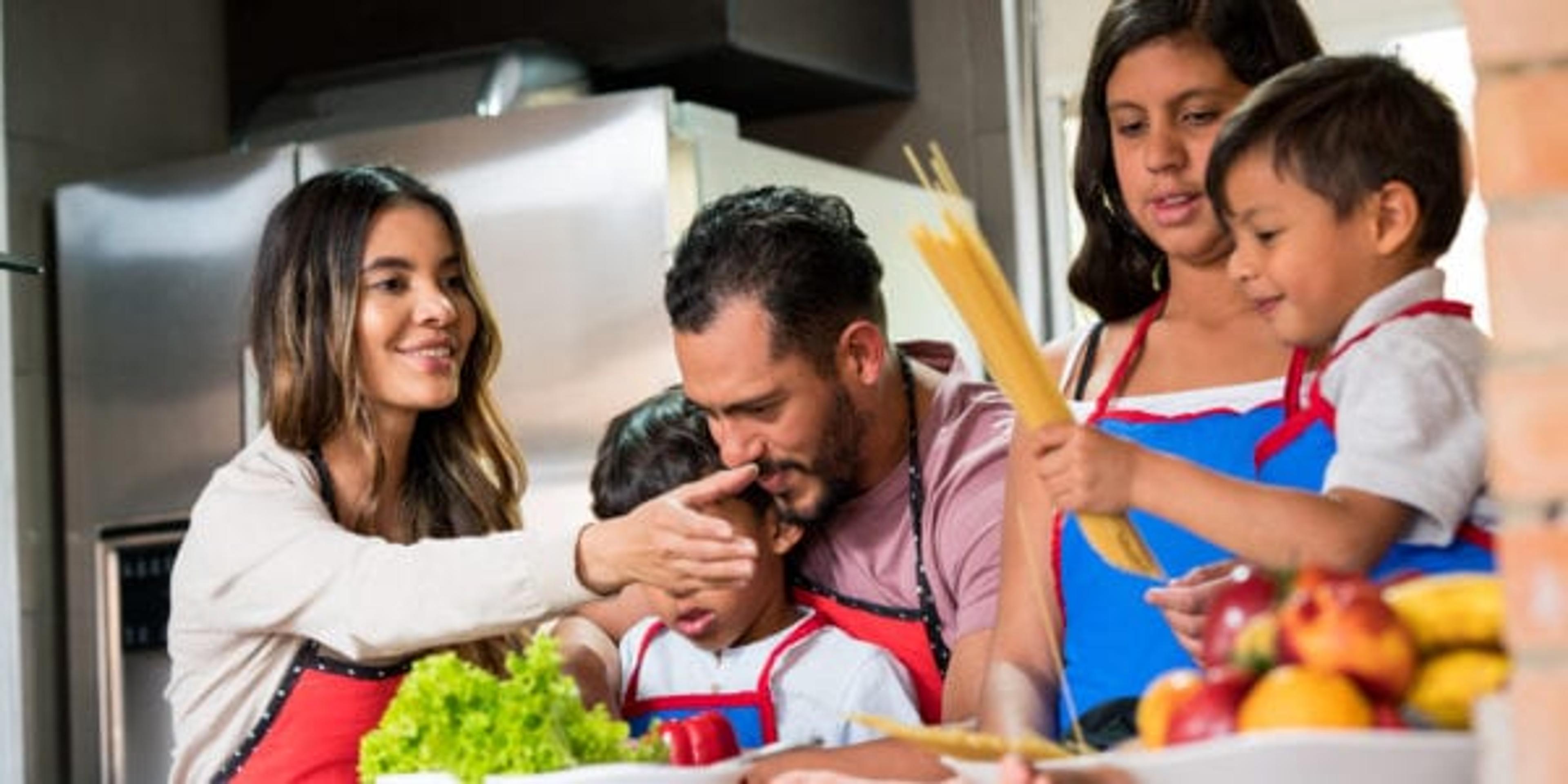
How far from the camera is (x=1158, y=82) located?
207 cm

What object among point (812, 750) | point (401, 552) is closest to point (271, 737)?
point (401, 552)

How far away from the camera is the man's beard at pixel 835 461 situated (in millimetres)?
2318

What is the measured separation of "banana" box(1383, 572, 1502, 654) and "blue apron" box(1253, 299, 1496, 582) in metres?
0.18

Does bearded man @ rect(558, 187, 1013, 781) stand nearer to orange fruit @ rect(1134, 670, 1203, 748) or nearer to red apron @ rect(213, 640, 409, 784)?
red apron @ rect(213, 640, 409, 784)

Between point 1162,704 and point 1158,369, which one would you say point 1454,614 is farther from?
point 1158,369

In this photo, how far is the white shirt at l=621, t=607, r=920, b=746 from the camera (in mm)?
2324

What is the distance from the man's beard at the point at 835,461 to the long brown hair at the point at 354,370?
→ 0.43 m

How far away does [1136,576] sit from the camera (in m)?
2.01

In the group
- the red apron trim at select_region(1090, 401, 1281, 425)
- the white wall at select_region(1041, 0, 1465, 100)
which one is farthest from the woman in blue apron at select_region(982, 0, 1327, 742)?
the white wall at select_region(1041, 0, 1465, 100)

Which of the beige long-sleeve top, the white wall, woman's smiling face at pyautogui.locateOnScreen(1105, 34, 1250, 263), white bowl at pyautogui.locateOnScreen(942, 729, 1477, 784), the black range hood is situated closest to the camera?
white bowl at pyautogui.locateOnScreen(942, 729, 1477, 784)

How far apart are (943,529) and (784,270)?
0.29 meters

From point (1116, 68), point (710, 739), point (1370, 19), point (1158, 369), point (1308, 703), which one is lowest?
point (710, 739)

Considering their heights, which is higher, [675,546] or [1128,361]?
[1128,361]

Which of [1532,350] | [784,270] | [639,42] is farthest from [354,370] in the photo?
[639,42]
